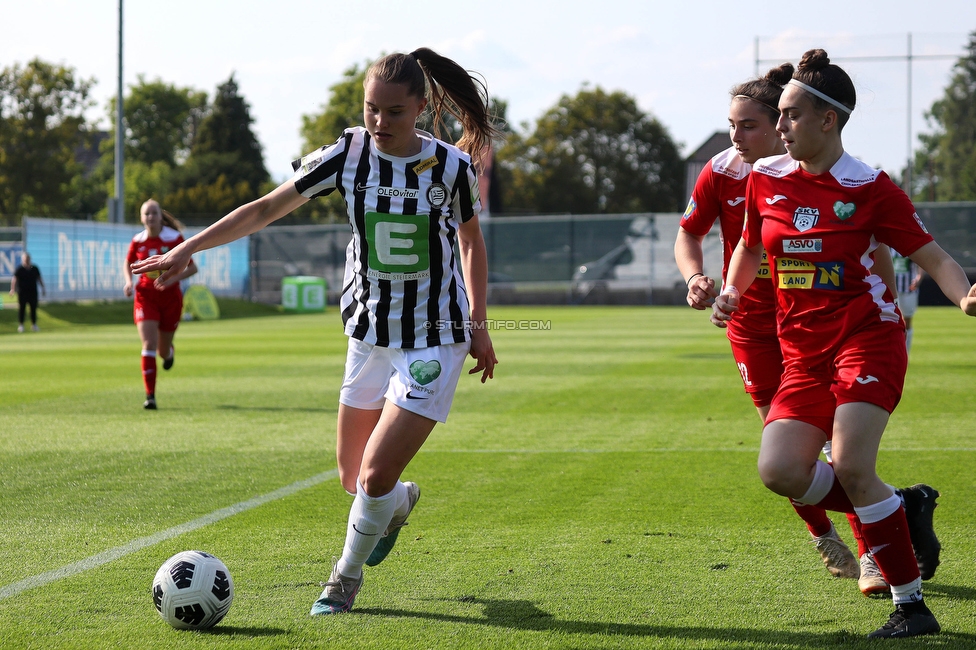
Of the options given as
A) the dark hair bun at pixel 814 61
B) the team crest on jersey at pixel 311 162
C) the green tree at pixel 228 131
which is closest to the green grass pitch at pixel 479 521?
Result: the team crest on jersey at pixel 311 162

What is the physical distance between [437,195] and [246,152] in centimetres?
8457

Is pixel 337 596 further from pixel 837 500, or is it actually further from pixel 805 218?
pixel 805 218

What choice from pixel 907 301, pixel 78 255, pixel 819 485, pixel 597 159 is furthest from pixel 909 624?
pixel 597 159

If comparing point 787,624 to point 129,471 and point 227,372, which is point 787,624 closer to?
point 129,471

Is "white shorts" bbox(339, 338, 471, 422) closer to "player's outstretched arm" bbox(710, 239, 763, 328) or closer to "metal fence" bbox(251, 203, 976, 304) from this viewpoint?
"player's outstretched arm" bbox(710, 239, 763, 328)

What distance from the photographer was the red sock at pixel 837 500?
4.00m

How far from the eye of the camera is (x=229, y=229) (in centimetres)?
406

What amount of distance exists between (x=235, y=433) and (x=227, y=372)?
6.22 metres

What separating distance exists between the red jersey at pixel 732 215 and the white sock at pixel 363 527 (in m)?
1.76

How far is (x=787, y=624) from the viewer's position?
156 inches

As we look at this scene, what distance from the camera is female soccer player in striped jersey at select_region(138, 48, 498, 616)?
13.3ft

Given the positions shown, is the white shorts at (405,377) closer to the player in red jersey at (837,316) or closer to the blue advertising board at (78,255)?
the player in red jersey at (837,316)

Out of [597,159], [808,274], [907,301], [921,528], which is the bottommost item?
[921,528]

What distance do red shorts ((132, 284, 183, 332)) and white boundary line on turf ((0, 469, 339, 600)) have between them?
463 cm
